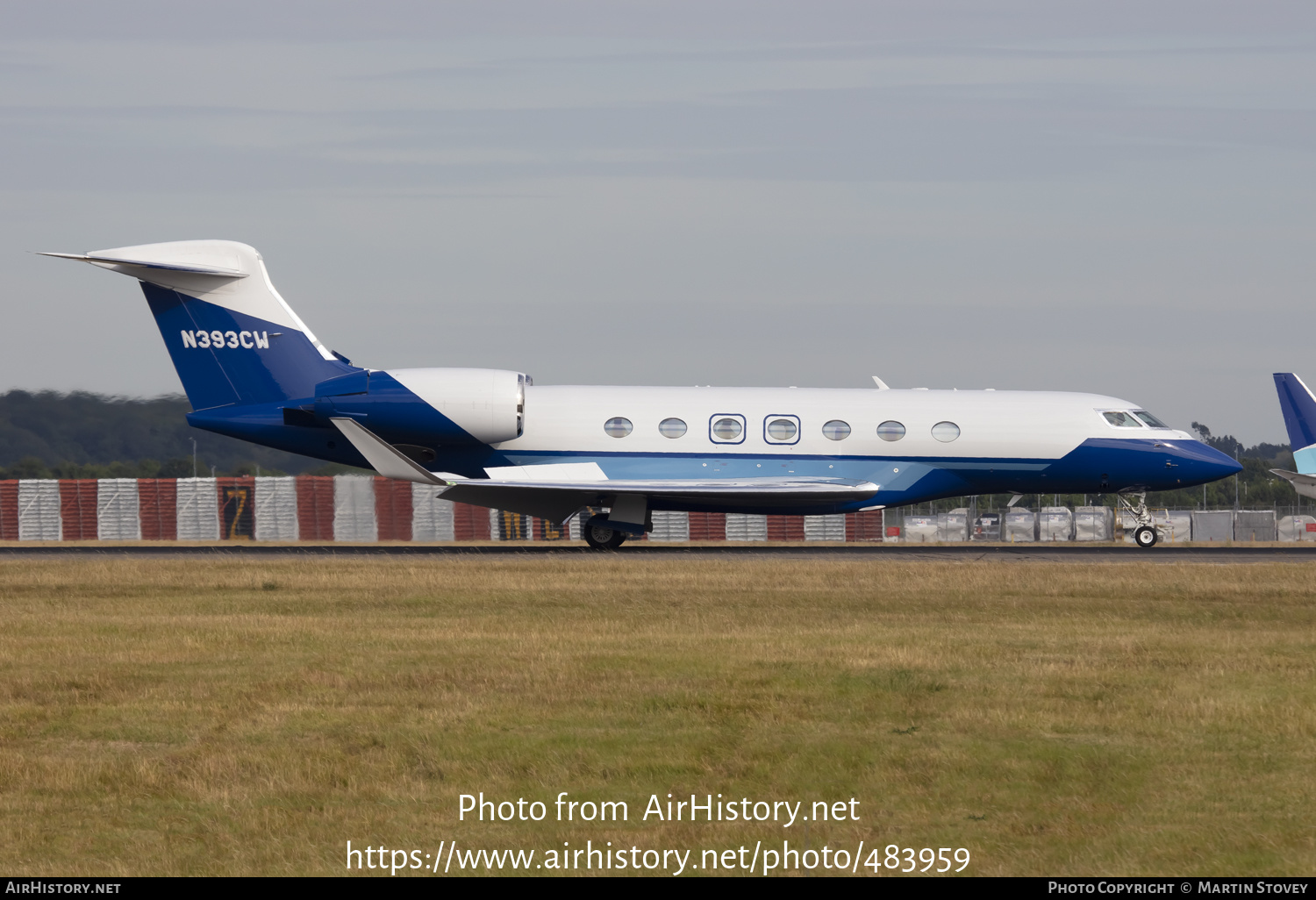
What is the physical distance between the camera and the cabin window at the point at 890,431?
27953mm

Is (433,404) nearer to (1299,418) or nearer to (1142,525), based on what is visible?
(1142,525)

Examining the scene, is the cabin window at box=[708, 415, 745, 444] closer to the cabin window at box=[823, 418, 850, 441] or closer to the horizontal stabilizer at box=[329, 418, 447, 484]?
the cabin window at box=[823, 418, 850, 441]

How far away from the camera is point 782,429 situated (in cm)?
2778

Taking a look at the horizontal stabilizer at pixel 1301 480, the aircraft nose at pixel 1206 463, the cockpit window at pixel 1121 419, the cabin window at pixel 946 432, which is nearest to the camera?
the cabin window at pixel 946 432

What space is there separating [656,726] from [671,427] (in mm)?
18262

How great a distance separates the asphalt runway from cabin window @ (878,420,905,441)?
2.41m

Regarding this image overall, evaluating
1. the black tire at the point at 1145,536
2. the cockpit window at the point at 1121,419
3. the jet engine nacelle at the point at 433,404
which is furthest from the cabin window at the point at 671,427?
the black tire at the point at 1145,536

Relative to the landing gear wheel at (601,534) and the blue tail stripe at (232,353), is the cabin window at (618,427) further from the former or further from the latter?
the blue tail stripe at (232,353)

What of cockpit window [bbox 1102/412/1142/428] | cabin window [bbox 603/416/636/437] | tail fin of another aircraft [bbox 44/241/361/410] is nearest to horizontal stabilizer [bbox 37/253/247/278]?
tail fin of another aircraft [bbox 44/241/361/410]

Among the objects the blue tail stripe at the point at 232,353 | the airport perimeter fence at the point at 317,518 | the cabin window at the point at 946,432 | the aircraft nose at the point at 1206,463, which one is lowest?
the airport perimeter fence at the point at 317,518

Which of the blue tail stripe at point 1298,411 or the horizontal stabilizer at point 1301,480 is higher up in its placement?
the blue tail stripe at point 1298,411

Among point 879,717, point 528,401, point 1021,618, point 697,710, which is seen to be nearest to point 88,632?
point 697,710

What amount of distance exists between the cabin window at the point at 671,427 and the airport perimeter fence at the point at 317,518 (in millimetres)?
20385
